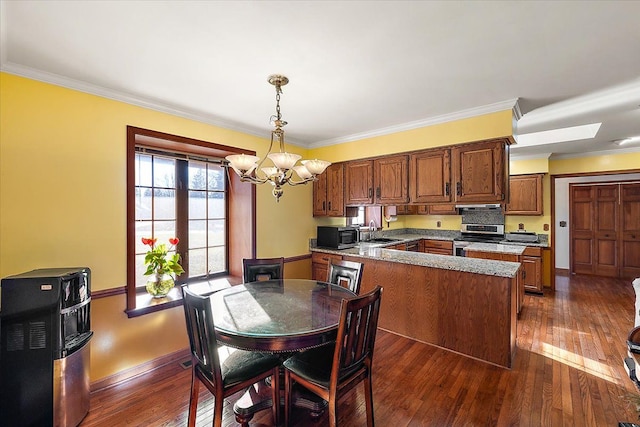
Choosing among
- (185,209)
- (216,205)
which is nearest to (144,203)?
(185,209)

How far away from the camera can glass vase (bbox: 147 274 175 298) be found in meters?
2.76

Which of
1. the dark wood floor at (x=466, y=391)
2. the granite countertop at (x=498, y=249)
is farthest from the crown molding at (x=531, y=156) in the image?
the dark wood floor at (x=466, y=391)

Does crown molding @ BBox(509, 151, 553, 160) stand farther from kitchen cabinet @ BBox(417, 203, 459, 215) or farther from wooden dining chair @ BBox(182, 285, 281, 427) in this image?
wooden dining chair @ BBox(182, 285, 281, 427)

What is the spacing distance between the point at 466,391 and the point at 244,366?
180 centimetres

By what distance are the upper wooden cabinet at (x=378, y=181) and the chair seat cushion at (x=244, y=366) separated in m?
2.40

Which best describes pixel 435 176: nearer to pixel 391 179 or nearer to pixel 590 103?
pixel 391 179

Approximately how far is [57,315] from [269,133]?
2.78 m

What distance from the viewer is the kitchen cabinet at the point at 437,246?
210 inches

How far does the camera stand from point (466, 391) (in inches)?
89.1

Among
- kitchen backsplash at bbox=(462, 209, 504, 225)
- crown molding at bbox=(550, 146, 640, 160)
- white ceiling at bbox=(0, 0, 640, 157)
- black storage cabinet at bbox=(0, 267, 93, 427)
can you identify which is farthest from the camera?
kitchen backsplash at bbox=(462, 209, 504, 225)

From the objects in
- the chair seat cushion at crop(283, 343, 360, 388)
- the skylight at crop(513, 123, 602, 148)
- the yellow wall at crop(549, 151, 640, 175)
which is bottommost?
the chair seat cushion at crop(283, 343, 360, 388)

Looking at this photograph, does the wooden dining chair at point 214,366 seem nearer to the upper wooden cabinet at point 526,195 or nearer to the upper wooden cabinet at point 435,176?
the upper wooden cabinet at point 435,176

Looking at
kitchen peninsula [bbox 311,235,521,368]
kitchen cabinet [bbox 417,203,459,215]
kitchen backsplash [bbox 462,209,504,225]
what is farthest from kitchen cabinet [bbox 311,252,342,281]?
kitchen backsplash [bbox 462,209,504,225]

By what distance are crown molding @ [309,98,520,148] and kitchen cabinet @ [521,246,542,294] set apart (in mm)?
3109
